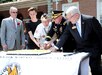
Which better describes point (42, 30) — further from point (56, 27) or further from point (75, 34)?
point (75, 34)

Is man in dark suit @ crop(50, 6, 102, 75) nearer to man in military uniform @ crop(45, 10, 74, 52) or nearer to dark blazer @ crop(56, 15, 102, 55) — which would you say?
dark blazer @ crop(56, 15, 102, 55)

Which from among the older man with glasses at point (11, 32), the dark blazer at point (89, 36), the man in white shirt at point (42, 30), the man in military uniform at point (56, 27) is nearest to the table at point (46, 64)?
the dark blazer at point (89, 36)

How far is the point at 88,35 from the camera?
6129mm

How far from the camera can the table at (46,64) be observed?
17.3 feet

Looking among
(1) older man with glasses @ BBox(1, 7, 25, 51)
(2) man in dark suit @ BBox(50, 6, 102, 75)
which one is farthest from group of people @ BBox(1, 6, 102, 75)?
(1) older man with glasses @ BBox(1, 7, 25, 51)

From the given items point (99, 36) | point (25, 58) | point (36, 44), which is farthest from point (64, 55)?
point (36, 44)

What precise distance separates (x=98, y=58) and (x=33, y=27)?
103 inches

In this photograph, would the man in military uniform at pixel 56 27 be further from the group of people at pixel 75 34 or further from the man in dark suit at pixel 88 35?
the man in dark suit at pixel 88 35

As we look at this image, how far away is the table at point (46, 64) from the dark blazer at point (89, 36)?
2.21 feet

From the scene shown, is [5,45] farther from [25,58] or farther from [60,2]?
[60,2]

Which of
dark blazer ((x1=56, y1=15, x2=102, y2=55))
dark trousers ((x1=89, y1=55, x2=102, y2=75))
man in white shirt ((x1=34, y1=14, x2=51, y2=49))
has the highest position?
dark blazer ((x1=56, y1=15, x2=102, y2=55))

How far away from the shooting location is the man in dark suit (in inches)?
241

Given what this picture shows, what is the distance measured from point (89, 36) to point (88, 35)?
0.14ft

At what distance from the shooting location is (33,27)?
8547mm
